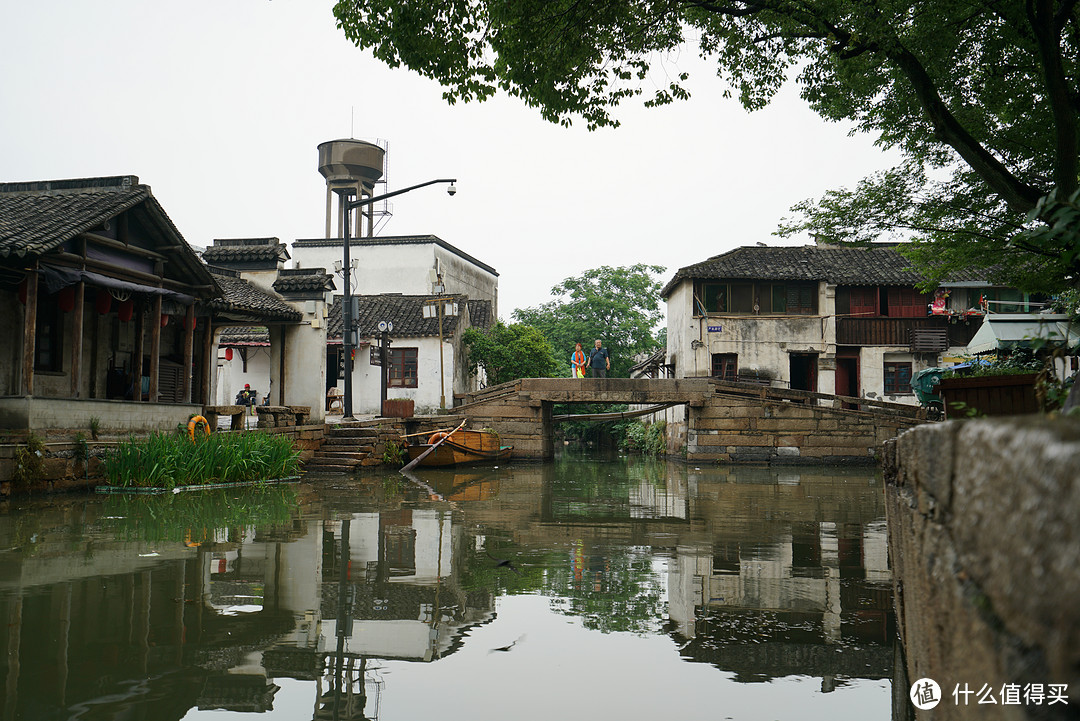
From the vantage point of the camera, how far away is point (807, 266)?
28.6 m

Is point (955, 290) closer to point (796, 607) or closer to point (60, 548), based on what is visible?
point (796, 607)

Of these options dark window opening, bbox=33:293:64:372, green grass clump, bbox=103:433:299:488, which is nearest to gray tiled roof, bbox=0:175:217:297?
dark window opening, bbox=33:293:64:372

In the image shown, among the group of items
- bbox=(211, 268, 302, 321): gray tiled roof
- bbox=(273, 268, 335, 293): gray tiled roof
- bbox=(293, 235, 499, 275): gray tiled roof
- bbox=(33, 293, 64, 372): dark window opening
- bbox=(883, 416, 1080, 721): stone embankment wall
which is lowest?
bbox=(883, 416, 1080, 721): stone embankment wall

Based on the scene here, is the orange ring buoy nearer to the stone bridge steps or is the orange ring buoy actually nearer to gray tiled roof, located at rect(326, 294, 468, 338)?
the stone bridge steps

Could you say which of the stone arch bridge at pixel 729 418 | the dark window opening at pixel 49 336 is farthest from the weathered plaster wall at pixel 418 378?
the dark window opening at pixel 49 336

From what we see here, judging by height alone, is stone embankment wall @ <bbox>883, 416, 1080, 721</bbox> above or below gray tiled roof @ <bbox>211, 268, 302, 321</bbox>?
below

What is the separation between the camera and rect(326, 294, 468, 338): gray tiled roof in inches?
1113

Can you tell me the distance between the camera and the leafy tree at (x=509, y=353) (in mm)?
28766

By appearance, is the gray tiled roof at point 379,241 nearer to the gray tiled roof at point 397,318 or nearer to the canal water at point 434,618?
the gray tiled roof at point 397,318

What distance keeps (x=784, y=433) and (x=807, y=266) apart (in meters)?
8.45

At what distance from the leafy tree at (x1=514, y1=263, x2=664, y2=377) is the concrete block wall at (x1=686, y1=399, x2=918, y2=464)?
13928 mm

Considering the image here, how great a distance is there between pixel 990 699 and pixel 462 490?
12.1 m

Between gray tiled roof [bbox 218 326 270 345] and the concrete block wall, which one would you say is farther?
gray tiled roof [bbox 218 326 270 345]

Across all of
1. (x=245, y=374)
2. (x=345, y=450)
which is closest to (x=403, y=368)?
(x=245, y=374)
